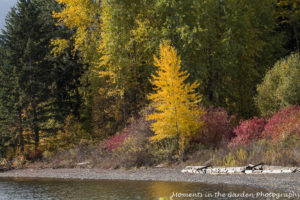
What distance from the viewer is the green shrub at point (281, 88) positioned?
24.7 meters

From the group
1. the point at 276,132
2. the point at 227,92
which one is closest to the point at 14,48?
the point at 227,92

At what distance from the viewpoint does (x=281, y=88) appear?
82.1 feet

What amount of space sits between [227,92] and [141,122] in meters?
9.39

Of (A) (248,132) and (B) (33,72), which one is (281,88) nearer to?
(A) (248,132)

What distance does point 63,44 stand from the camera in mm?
32438

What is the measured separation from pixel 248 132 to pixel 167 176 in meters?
5.99

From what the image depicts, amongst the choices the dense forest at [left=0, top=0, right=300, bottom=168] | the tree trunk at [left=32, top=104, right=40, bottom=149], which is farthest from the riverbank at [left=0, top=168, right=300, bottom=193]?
the tree trunk at [left=32, top=104, right=40, bottom=149]

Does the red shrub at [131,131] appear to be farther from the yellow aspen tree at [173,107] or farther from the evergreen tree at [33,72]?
the evergreen tree at [33,72]

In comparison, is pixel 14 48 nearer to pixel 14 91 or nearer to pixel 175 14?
pixel 14 91

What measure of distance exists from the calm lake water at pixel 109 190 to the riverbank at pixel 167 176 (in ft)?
2.82

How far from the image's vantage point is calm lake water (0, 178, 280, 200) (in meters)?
15.7

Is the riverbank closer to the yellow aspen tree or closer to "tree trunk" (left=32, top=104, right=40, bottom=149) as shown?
the yellow aspen tree

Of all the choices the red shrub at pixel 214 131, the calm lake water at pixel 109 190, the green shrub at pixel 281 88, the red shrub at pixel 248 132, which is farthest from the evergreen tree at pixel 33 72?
the green shrub at pixel 281 88

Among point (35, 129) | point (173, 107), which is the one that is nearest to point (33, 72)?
point (35, 129)
